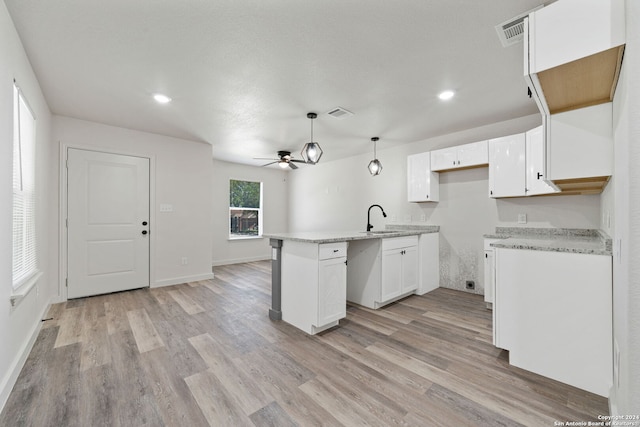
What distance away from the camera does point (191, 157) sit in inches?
185

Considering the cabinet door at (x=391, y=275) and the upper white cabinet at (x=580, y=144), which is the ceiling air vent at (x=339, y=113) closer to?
the cabinet door at (x=391, y=275)

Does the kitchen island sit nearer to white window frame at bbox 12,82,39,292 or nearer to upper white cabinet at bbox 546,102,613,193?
upper white cabinet at bbox 546,102,613,193

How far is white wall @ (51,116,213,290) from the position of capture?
4066mm

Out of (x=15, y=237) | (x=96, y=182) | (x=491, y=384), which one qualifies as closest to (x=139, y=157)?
(x=96, y=182)

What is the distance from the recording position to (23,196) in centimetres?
235

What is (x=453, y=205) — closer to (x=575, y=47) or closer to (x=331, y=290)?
(x=331, y=290)

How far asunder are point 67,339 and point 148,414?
5.47 feet

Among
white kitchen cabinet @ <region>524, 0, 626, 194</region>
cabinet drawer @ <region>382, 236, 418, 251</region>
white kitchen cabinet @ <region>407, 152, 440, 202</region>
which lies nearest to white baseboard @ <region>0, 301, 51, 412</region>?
cabinet drawer @ <region>382, 236, 418, 251</region>

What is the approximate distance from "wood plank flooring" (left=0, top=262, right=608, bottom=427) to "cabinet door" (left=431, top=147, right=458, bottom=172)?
82.4 inches

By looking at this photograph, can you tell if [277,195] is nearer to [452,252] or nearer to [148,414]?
[452,252]

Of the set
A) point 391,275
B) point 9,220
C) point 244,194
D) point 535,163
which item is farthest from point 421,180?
point 9,220

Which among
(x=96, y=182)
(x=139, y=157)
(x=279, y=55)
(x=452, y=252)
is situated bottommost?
(x=452, y=252)

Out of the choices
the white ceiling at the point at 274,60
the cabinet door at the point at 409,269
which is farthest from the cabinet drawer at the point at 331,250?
the white ceiling at the point at 274,60

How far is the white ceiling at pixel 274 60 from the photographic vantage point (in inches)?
67.7
